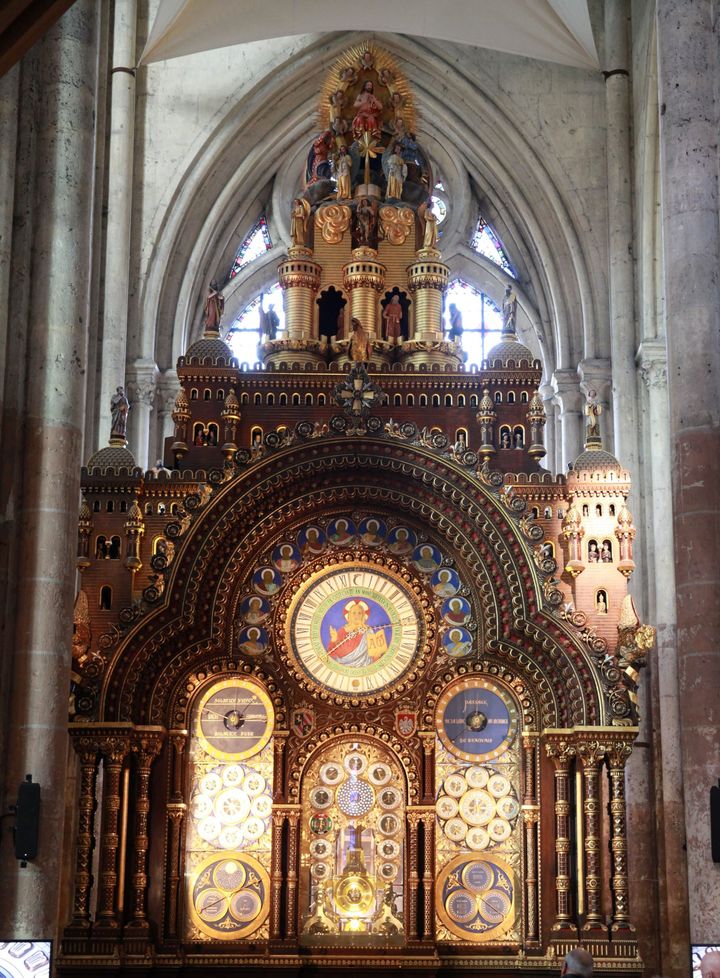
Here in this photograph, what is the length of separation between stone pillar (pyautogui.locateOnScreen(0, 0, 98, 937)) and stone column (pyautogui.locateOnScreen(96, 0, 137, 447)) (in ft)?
25.2

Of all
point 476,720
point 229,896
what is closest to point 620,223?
point 476,720

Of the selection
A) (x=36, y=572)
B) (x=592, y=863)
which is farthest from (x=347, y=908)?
(x=36, y=572)

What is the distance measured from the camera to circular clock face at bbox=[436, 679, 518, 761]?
17.0 m

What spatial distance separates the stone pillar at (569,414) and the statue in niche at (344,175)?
22.4 ft

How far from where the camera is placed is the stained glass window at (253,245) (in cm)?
2877

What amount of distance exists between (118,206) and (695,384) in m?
12.8

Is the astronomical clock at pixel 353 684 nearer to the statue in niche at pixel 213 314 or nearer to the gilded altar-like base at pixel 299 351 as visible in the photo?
the statue in niche at pixel 213 314

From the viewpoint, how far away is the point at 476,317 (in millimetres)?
29297

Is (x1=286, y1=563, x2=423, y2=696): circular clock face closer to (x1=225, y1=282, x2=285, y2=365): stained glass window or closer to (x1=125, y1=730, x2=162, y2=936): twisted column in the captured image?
(x1=125, y1=730, x2=162, y2=936): twisted column

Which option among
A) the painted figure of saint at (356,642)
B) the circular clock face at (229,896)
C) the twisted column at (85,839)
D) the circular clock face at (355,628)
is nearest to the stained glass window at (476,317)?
the circular clock face at (355,628)

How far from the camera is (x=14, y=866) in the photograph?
13.9 metres

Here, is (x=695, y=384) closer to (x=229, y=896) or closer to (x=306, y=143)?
(x=229, y=896)

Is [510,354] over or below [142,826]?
over

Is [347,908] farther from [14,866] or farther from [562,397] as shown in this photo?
[562,397]
